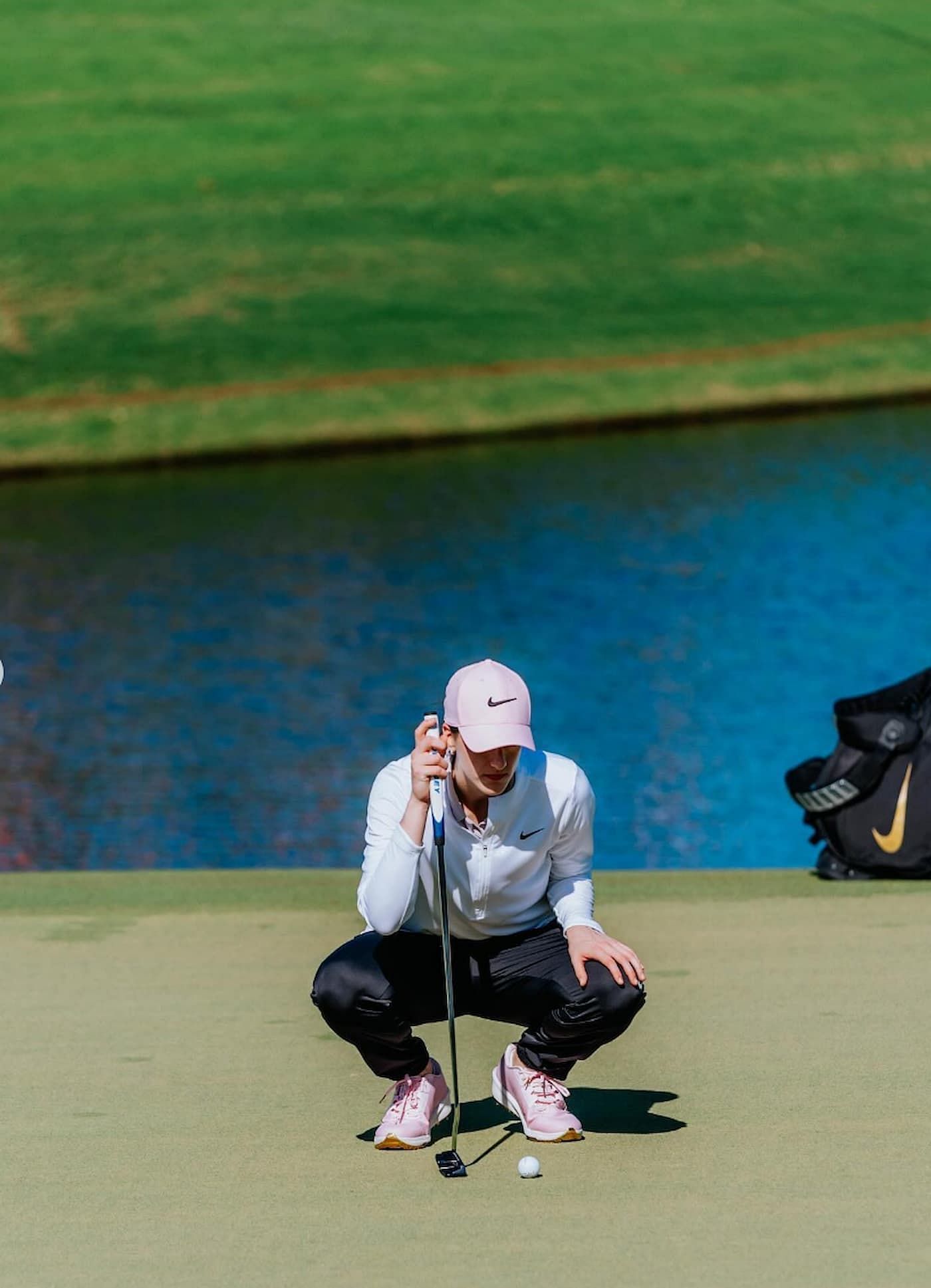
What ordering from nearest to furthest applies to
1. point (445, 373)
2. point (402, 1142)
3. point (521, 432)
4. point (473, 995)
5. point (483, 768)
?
point (483, 768)
point (402, 1142)
point (473, 995)
point (521, 432)
point (445, 373)

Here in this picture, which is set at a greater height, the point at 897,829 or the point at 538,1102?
the point at 897,829

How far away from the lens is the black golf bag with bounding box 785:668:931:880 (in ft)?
24.2

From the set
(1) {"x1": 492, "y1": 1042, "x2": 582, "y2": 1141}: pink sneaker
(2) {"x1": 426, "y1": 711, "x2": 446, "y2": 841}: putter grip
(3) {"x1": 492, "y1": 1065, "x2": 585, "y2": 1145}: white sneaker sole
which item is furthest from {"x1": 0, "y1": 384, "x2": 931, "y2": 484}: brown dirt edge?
(2) {"x1": 426, "y1": 711, "x2": 446, "y2": 841}: putter grip

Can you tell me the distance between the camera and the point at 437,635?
16766 mm

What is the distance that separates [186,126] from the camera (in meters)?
37.5

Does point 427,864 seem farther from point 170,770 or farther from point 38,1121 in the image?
point 170,770

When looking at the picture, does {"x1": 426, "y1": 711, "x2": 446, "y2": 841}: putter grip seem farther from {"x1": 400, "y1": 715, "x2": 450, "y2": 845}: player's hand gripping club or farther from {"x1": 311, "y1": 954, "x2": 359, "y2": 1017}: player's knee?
{"x1": 311, "y1": 954, "x2": 359, "y2": 1017}: player's knee

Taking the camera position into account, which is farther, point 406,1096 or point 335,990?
point 406,1096

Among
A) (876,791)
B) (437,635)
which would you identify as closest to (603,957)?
(876,791)

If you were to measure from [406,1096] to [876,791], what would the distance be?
134 inches

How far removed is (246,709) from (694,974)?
869 centimetres

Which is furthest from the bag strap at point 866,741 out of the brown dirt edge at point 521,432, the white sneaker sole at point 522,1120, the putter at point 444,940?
the brown dirt edge at point 521,432

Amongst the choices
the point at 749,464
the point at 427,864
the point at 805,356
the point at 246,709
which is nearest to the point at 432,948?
the point at 427,864

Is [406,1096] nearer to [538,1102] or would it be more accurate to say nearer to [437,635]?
[538,1102]
